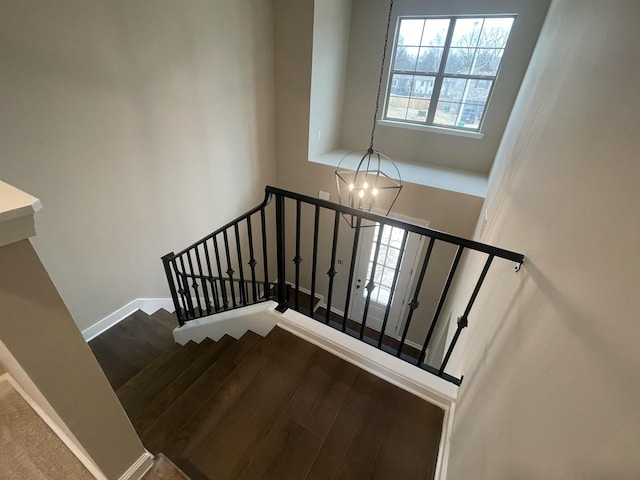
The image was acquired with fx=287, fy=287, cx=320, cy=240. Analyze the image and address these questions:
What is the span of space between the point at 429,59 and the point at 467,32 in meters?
0.49

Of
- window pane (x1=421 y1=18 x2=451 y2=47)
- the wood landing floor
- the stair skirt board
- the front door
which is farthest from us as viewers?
the front door

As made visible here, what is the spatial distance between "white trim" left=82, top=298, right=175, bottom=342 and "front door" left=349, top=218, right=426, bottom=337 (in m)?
2.65

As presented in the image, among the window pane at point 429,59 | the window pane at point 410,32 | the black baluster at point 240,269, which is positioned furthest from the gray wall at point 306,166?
the black baluster at point 240,269

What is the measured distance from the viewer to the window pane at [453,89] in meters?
3.82

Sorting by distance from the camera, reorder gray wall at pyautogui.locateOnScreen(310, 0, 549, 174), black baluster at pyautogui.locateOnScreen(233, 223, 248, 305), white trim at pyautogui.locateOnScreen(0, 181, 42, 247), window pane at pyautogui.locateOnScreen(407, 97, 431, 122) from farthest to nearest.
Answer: window pane at pyautogui.locateOnScreen(407, 97, 431, 122)
gray wall at pyautogui.locateOnScreen(310, 0, 549, 174)
black baluster at pyautogui.locateOnScreen(233, 223, 248, 305)
white trim at pyautogui.locateOnScreen(0, 181, 42, 247)

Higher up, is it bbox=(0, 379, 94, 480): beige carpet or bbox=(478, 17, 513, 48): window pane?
bbox=(478, 17, 513, 48): window pane

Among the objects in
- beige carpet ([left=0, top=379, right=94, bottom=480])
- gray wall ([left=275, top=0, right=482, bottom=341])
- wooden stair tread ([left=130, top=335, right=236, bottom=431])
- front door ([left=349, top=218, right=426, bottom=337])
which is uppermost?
gray wall ([left=275, top=0, right=482, bottom=341])

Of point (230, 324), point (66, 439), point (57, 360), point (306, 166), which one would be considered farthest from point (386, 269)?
point (57, 360)

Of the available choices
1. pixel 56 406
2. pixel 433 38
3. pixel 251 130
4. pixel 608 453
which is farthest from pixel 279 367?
pixel 433 38

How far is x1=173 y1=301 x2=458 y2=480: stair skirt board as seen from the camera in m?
1.49

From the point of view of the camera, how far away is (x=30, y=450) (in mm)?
1288

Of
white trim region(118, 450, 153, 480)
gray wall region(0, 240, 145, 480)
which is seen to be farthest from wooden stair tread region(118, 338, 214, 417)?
gray wall region(0, 240, 145, 480)

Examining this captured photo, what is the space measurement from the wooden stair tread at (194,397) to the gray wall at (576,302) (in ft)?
4.21

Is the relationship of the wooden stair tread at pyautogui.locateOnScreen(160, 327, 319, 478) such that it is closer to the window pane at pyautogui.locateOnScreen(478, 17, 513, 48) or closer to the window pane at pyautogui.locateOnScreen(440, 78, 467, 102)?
the window pane at pyautogui.locateOnScreen(440, 78, 467, 102)
